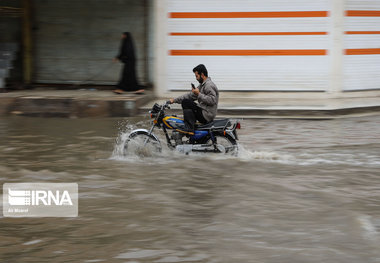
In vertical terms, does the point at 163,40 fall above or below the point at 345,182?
above

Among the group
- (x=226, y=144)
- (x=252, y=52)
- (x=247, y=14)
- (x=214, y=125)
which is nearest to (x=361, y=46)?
(x=252, y=52)

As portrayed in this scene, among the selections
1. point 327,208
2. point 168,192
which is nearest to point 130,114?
point 168,192

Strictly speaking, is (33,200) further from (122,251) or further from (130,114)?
(130,114)

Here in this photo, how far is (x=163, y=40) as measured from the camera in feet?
50.7

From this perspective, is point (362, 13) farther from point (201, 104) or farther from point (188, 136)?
point (188, 136)

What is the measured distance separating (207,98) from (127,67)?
6917 millimetres

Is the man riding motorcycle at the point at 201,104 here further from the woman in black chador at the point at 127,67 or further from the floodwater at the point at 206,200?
the woman in black chador at the point at 127,67

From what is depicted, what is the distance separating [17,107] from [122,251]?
963cm

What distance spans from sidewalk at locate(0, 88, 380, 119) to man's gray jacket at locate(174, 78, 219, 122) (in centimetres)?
447

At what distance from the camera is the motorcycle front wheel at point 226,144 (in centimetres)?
888

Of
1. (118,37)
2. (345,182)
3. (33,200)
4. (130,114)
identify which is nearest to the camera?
(33,200)

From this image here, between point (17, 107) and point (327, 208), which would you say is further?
point (17, 107)

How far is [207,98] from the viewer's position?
28.5 ft

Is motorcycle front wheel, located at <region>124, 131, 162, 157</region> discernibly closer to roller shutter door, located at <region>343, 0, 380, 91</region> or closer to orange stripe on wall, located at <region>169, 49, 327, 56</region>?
orange stripe on wall, located at <region>169, 49, 327, 56</region>
